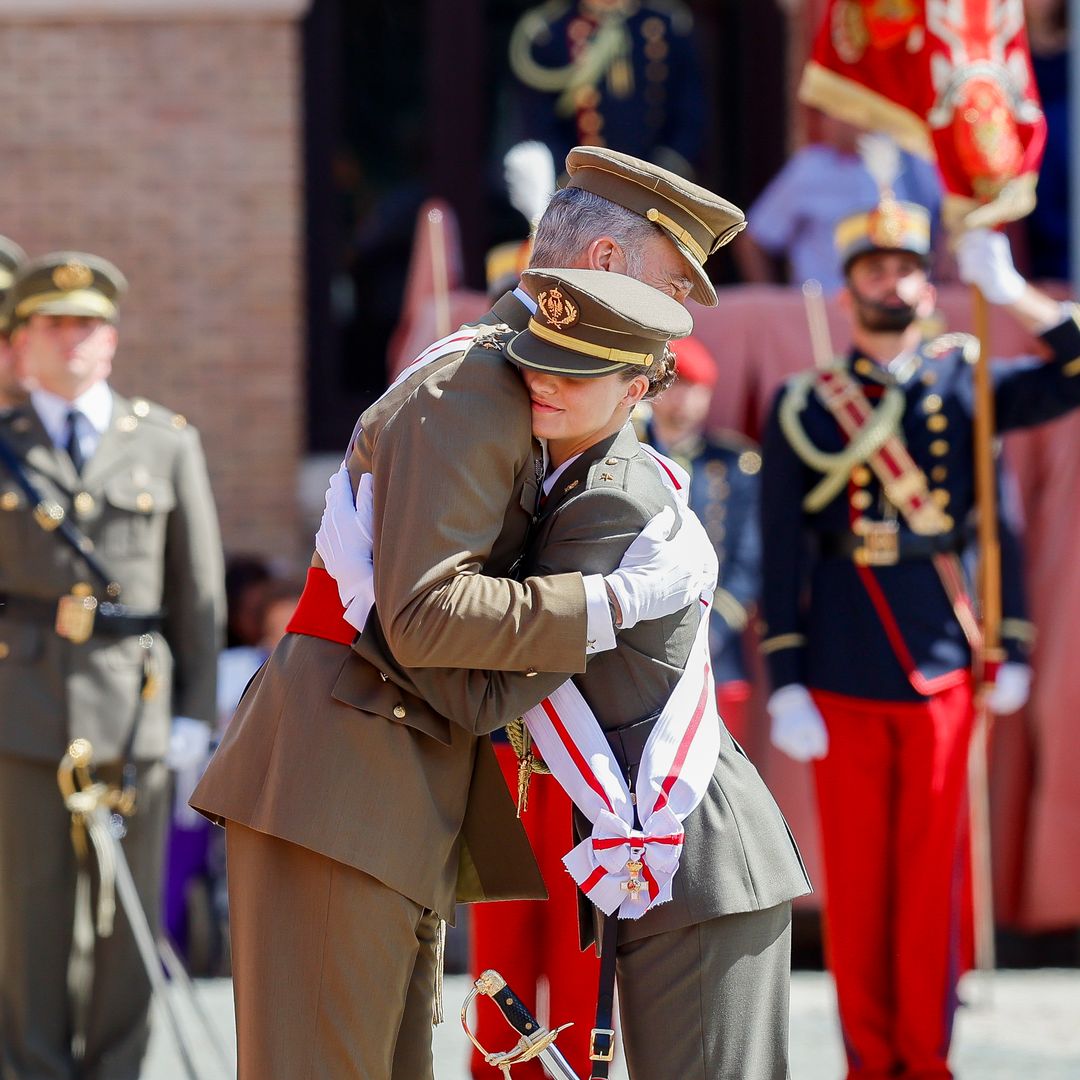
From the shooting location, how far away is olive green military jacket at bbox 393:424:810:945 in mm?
2822

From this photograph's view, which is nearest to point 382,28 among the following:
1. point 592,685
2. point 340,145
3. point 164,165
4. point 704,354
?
point 340,145

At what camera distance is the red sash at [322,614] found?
288 centimetres

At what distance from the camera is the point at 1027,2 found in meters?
7.01

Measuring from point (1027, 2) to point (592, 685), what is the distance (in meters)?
4.90

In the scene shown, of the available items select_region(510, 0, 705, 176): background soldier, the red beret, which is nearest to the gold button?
the red beret

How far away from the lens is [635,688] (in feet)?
9.55

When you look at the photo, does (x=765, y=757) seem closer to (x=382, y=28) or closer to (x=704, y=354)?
(x=704, y=354)

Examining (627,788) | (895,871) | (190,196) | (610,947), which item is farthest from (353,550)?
(190,196)

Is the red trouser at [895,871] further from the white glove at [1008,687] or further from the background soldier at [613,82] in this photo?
the background soldier at [613,82]

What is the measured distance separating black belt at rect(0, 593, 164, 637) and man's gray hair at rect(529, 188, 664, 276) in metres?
1.93

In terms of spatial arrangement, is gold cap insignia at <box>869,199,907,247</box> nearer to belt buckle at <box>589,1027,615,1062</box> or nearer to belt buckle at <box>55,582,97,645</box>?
belt buckle at <box>55,582,97,645</box>

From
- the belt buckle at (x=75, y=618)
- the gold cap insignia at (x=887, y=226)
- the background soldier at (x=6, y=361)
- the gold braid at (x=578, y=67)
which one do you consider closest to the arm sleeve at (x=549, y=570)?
the belt buckle at (x=75, y=618)

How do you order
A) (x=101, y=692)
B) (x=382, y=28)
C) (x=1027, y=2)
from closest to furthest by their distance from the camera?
1. (x=101, y=692)
2. (x=1027, y=2)
3. (x=382, y=28)

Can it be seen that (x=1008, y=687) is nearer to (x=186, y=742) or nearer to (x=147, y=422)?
(x=186, y=742)
